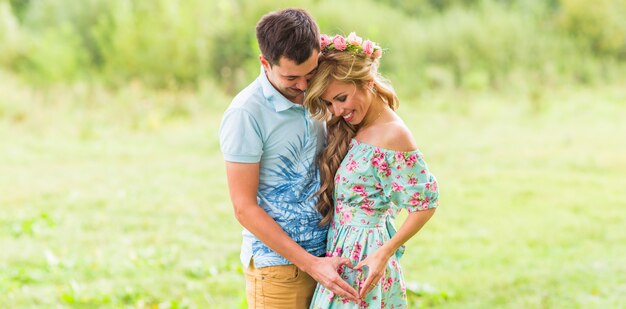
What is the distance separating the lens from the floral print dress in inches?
119

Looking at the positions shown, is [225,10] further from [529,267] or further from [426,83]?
[529,267]

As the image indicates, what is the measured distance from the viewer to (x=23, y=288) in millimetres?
5797

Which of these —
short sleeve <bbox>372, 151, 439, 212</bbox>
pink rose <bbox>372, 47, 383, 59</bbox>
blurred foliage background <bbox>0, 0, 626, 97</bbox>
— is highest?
pink rose <bbox>372, 47, 383, 59</bbox>

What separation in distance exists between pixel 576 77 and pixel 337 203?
14279 millimetres

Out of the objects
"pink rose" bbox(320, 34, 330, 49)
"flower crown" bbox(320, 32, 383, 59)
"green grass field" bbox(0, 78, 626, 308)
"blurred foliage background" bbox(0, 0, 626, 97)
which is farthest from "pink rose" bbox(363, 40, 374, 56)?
"blurred foliage background" bbox(0, 0, 626, 97)

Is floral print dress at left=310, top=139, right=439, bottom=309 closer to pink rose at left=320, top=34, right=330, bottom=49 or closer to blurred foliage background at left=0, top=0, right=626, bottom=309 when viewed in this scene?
pink rose at left=320, top=34, right=330, bottom=49

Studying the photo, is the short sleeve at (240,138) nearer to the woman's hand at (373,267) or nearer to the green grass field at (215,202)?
the woman's hand at (373,267)

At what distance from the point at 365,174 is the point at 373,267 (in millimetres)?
358

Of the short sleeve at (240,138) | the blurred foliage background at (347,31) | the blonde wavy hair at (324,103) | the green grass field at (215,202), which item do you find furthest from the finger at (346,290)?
the blurred foliage background at (347,31)

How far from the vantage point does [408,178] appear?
3.03 metres

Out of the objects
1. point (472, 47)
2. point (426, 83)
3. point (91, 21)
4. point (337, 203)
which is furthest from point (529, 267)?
point (91, 21)

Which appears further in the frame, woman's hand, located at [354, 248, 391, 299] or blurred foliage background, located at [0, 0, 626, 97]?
blurred foliage background, located at [0, 0, 626, 97]

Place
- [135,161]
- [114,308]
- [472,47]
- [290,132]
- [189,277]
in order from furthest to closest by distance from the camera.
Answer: [472,47]
[135,161]
[189,277]
[114,308]
[290,132]

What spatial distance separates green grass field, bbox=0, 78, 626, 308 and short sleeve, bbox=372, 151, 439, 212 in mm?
2572
